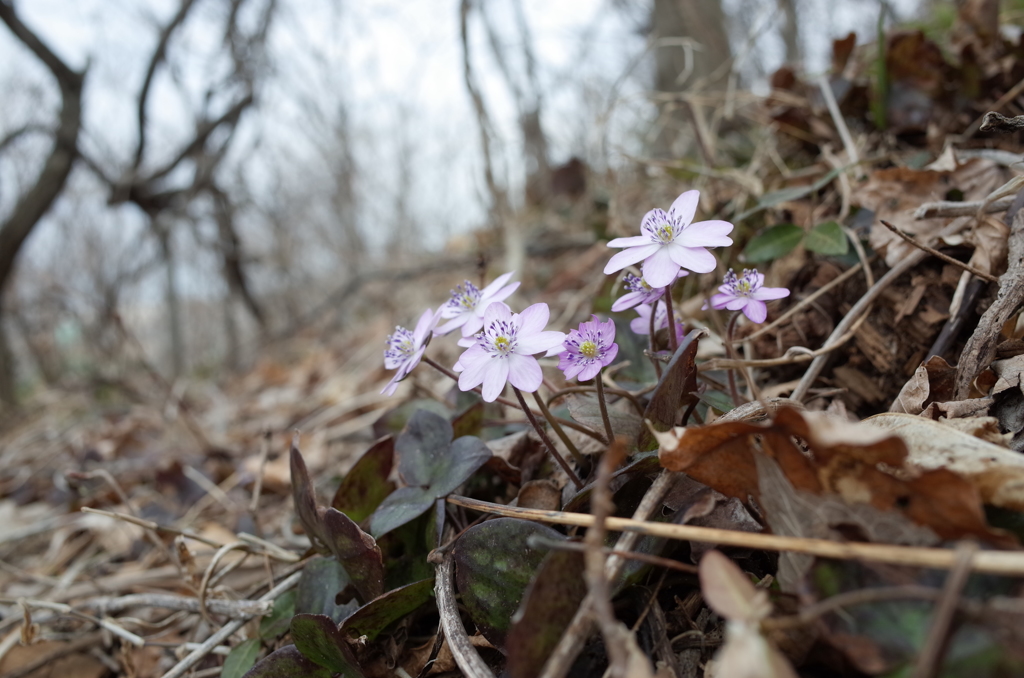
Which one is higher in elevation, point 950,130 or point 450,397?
point 950,130

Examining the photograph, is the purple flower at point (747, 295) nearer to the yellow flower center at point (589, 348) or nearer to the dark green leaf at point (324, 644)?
the yellow flower center at point (589, 348)

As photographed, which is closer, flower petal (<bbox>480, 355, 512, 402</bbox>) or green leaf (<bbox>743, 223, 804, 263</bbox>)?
flower petal (<bbox>480, 355, 512, 402</bbox>)

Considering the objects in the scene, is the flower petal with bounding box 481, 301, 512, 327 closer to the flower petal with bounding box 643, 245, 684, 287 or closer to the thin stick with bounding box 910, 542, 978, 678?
the flower petal with bounding box 643, 245, 684, 287

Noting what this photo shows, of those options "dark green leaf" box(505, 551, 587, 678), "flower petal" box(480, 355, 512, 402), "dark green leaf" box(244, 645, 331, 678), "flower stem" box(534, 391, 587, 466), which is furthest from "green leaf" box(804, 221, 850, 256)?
"dark green leaf" box(244, 645, 331, 678)

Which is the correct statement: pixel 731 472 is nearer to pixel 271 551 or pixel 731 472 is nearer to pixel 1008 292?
pixel 1008 292

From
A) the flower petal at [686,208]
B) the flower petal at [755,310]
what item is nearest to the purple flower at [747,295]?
the flower petal at [755,310]

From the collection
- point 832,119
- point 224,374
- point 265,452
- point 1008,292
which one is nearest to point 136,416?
point 265,452

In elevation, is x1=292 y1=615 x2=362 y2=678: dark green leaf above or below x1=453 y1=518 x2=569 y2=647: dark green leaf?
below
